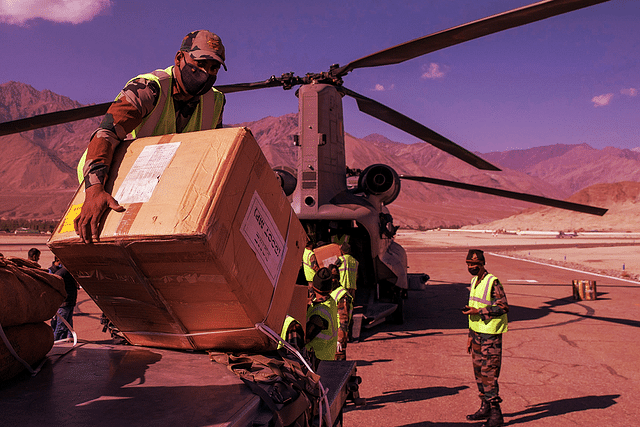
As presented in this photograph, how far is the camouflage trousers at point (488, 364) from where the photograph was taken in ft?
16.7

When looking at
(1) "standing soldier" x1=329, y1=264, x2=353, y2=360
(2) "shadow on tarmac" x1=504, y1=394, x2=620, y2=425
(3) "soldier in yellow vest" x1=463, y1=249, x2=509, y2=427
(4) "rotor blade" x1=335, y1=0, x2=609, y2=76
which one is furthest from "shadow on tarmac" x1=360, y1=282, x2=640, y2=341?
(4) "rotor blade" x1=335, y1=0, x2=609, y2=76

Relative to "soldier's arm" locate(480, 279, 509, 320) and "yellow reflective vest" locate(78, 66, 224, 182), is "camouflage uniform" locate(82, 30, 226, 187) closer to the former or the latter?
"yellow reflective vest" locate(78, 66, 224, 182)

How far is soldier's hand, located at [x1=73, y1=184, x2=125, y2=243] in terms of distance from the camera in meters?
2.02

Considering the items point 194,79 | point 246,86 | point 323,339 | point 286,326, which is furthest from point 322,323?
point 246,86

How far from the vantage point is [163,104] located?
2.65 m

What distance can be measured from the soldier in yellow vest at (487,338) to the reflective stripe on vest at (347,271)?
301cm

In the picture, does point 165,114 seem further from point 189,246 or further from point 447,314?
point 447,314

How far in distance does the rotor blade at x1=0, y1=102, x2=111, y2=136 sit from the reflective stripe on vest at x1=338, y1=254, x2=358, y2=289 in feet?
15.0

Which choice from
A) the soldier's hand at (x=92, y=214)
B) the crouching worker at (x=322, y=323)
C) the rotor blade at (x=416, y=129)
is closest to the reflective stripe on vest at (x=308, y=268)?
the rotor blade at (x=416, y=129)

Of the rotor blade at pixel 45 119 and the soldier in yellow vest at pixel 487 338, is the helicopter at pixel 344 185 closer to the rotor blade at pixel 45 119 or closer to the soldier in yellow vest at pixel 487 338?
the rotor blade at pixel 45 119

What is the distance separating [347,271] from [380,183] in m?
2.62

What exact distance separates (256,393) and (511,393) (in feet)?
16.4

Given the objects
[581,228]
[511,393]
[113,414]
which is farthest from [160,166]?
[581,228]

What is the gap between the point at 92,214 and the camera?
2027mm
